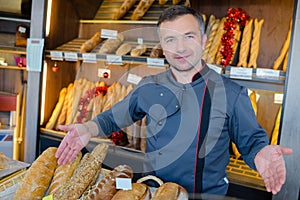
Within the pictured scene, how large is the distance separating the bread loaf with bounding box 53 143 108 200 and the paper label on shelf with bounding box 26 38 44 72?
1.38m

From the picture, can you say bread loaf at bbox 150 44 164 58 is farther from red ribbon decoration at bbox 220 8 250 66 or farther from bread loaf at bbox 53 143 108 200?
bread loaf at bbox 53 143 108 200

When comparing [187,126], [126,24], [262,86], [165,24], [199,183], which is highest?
[126,24]

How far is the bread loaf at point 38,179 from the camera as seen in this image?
1151 mm

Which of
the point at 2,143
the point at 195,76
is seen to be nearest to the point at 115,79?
the point at 2,143

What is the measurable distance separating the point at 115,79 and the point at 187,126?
137cm

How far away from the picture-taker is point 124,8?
254 cm

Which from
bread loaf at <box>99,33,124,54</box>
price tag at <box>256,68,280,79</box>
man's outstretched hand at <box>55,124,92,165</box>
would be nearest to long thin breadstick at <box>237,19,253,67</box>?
price tag at <box>256,68,280,79</box>

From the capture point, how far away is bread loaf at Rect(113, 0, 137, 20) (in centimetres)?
253

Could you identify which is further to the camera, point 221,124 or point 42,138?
point 42,138

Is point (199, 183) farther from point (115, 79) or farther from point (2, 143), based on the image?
point (2, 143)

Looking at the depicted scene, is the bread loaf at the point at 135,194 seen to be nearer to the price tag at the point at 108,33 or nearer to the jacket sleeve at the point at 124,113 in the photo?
the jacket sleeve at the point at 124,113

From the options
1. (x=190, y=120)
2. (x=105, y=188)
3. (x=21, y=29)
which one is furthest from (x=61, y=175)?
(x=21, y=29)

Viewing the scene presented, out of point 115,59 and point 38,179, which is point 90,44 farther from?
point 38,179

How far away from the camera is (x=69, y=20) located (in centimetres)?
273
